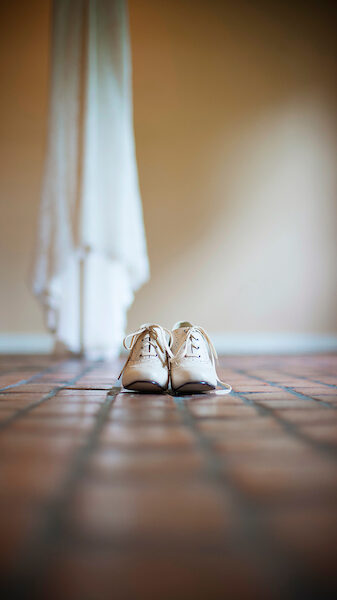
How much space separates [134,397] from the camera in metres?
0.97

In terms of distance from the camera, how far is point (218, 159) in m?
3.03

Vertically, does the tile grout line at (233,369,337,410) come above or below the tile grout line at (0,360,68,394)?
below

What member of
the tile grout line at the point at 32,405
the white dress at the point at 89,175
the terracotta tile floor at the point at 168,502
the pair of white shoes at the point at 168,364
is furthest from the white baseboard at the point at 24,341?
the terracotta tile floor at the point at 168,502

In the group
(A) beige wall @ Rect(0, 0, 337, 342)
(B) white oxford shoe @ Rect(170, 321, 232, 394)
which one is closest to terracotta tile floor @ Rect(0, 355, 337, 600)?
(B) white oxford shoe @ Rect(170, 321, 232, 394)

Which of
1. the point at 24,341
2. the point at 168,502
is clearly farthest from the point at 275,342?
the point at 168,502

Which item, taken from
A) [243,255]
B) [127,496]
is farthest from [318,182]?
[127,496]

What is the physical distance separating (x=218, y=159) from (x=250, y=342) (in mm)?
1267

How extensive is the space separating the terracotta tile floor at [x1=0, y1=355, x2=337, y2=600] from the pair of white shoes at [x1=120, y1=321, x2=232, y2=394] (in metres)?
0.12

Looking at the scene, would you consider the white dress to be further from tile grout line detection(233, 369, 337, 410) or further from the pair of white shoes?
the pair of white shoes

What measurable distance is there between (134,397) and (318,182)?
266cm

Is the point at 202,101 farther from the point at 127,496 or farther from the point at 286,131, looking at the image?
the point at 127,496

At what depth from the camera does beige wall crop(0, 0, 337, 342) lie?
293cm

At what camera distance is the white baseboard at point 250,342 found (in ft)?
9.36

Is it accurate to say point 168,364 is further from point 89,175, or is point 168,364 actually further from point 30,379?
point 89,175
